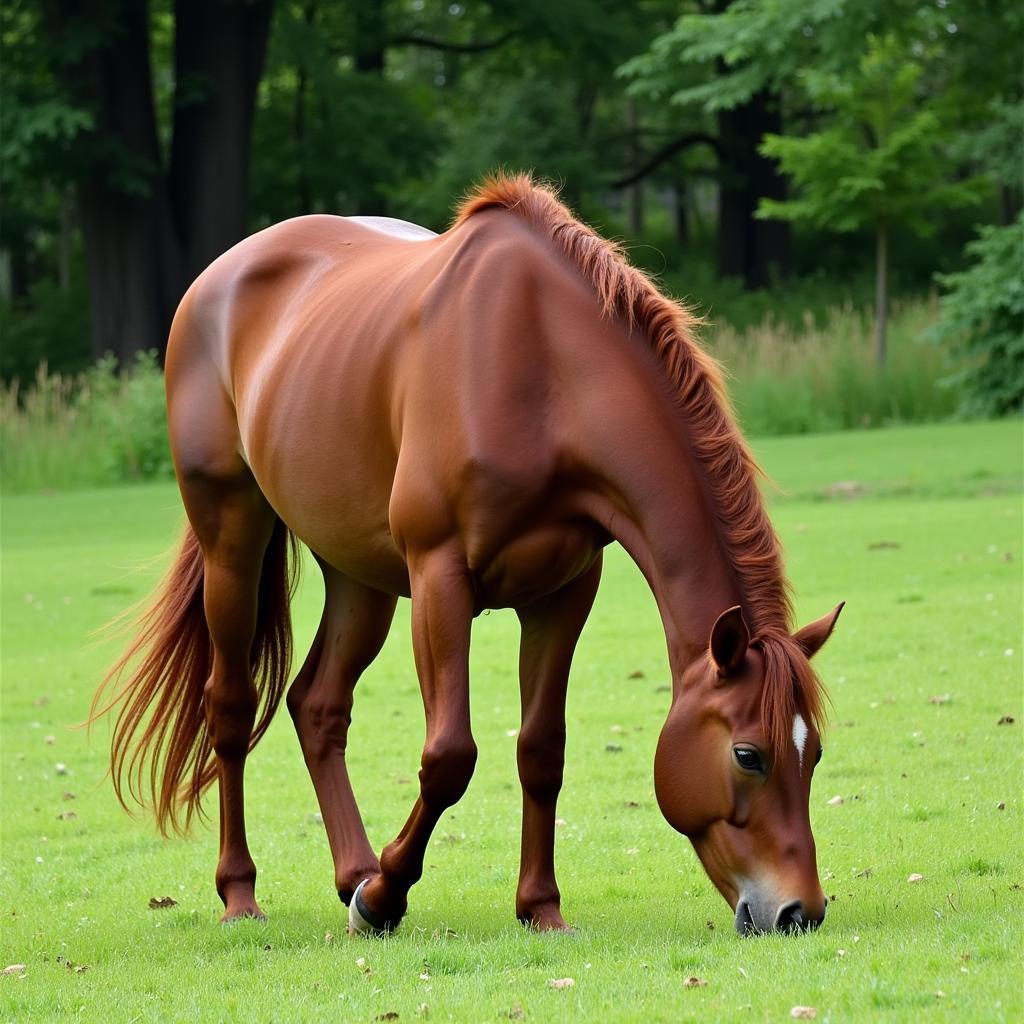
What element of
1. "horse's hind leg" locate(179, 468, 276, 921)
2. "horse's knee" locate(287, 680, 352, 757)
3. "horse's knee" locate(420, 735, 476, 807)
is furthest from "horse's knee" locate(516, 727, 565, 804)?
"horse's hind leg" locate(179, 468, 276, 921)

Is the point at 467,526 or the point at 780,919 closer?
the point at 780,919

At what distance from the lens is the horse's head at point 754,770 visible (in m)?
4.20

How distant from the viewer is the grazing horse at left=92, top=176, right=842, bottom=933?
4.34m

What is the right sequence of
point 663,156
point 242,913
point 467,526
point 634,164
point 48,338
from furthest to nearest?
1. point 634,164
2. point 663,156
3. point 48,338
4. point 242,913
5. point 467,526

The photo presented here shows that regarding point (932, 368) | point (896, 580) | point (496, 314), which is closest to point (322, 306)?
point (496, 314)

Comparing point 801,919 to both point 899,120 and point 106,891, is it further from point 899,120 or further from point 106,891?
point 899,120

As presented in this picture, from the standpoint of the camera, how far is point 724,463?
445 centimetres

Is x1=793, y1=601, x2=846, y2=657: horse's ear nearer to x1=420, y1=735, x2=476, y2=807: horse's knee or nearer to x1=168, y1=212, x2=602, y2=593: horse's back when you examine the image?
x1=168, y1=212, x2=602, y2=593: horse's back

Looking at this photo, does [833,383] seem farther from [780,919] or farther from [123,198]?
[780,919]

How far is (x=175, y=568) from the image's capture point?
244 inches

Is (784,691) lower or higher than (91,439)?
higher

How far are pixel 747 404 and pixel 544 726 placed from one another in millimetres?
19049

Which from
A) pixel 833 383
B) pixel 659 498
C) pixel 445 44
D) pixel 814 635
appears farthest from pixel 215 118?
pixel 814 635

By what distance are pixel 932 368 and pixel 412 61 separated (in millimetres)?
30413
